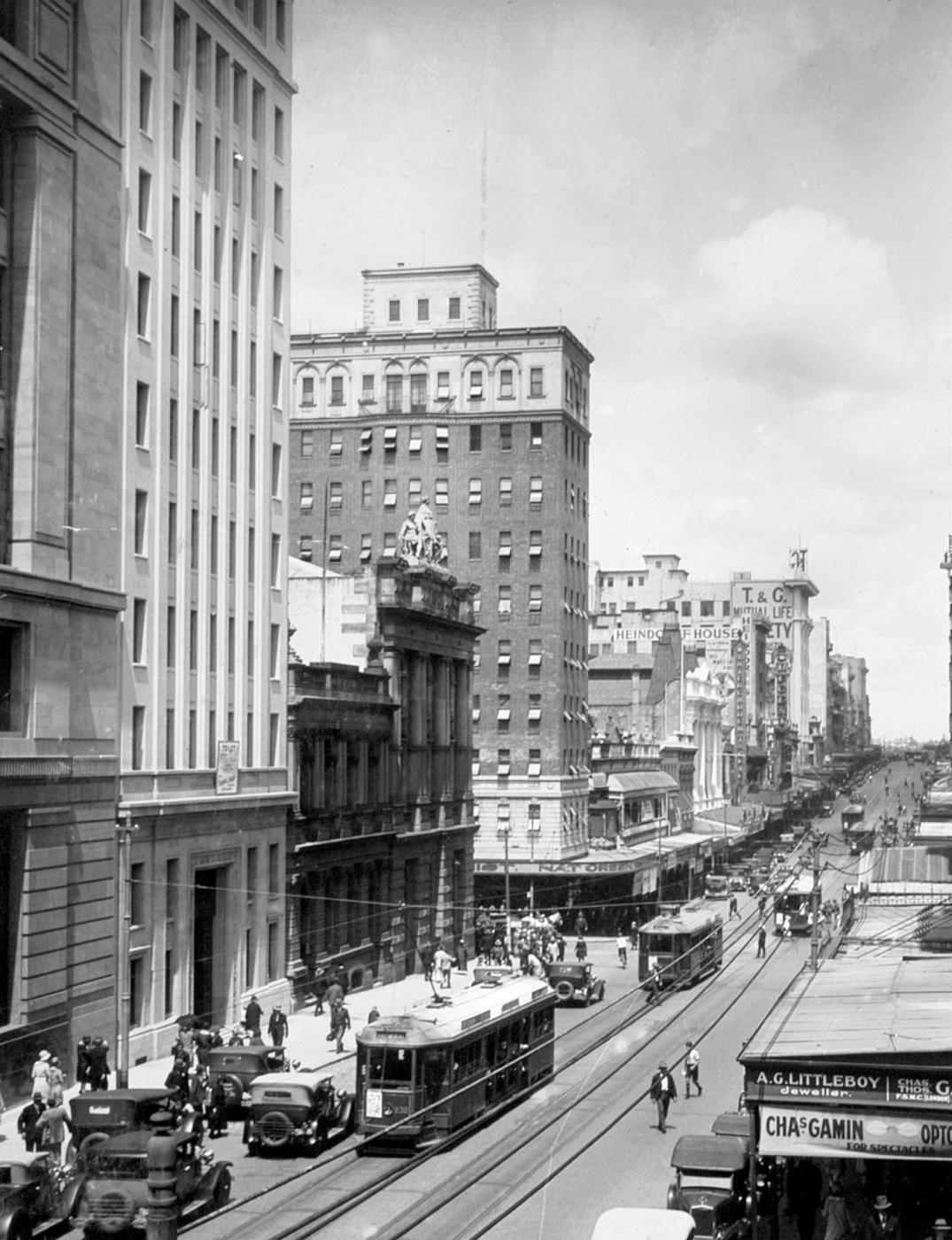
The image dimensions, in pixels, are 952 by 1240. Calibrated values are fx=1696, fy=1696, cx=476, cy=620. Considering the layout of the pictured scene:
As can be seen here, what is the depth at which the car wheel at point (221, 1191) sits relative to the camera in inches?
1147

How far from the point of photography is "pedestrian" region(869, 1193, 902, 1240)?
22031 mm

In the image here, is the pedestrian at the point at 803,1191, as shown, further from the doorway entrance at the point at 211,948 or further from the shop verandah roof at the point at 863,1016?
the doorway entrance at the point at 211,948

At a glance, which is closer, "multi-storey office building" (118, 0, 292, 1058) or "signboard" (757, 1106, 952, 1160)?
"signboard" (757, 1106, 952, 1160)

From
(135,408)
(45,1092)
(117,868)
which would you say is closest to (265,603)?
(135,408)

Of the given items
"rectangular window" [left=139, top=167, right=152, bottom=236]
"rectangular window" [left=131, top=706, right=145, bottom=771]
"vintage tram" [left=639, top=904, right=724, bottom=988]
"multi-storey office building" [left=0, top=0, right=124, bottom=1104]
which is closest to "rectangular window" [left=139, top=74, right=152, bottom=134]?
"rectangular window" [left=139, top=167, right=152, bottom=236]

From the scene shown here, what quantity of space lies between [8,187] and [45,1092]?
21569mm

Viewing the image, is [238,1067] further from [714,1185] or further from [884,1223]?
[884,1223]

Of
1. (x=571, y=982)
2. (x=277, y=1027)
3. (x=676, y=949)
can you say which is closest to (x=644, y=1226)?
(x=277, y=1027)

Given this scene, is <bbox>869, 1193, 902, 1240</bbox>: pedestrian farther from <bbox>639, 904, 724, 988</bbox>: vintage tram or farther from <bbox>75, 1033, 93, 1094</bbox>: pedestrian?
<bbox>639, 904, 724, 988</bbox>: vintage tram

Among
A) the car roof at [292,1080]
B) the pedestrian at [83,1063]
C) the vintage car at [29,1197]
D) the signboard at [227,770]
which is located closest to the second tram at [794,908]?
the signboard at [227,770]

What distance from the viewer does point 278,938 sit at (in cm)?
5650

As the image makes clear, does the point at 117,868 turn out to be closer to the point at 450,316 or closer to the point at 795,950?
the point at 795,950

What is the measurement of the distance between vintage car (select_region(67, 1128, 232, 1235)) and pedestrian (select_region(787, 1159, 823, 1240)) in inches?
365

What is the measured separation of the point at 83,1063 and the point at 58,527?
1310 cm
